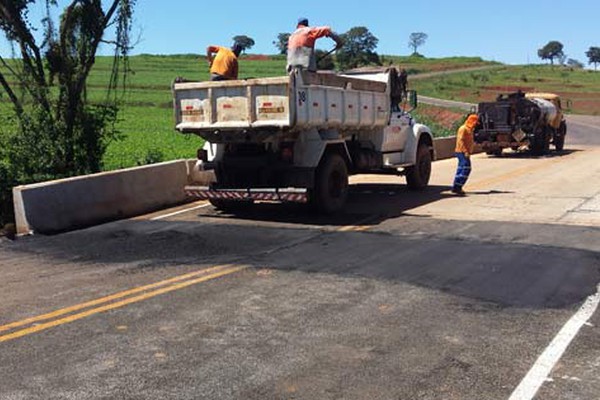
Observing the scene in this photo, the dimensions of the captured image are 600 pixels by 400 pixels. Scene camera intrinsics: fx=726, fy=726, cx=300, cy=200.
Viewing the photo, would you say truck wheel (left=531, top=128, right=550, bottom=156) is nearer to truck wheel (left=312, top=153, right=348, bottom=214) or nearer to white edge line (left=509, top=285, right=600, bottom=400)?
truck wheel (left=312, top=153, right=348, bottom=214)

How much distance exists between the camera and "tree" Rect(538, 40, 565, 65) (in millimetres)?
188875

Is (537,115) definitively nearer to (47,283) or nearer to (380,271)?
(380,271)

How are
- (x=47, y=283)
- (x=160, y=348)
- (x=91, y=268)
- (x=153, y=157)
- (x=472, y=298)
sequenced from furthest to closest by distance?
(x=153, y=157) → (x=91, y=268) → (x=47, y=283) → (x=472, y=298) → (x=160, y=348)

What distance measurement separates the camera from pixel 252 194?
11.2m

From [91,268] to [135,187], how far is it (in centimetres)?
447

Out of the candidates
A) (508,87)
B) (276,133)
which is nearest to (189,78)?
(508,87)

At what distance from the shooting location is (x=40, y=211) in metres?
10.7

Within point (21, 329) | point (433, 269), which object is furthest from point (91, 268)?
point (433, 269)

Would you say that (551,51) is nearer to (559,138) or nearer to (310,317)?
(559,138)

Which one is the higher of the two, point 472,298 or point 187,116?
point 187,116

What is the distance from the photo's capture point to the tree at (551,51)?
188875mm

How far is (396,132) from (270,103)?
4272mm

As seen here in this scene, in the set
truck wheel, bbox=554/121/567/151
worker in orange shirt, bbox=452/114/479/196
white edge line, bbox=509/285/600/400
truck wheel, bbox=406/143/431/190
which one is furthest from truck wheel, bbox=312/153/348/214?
truck wheel, bbox=554/121/567/151

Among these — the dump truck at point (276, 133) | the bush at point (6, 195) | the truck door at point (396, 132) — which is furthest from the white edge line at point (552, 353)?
the bush at point (6, 195)
